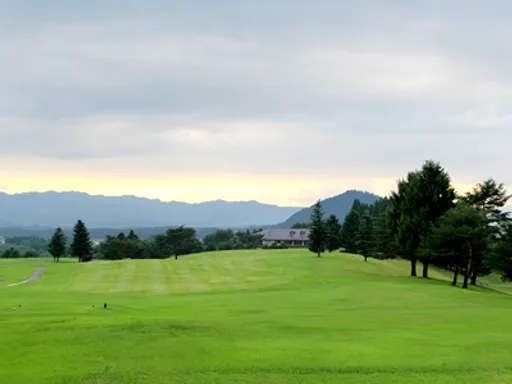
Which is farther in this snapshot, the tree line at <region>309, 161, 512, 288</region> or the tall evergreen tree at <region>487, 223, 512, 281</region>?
the tall evergreen tree at <region>487, 223, 512, 281</region>

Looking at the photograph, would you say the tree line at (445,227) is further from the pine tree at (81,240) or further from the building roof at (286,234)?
the building roof at (286,234)

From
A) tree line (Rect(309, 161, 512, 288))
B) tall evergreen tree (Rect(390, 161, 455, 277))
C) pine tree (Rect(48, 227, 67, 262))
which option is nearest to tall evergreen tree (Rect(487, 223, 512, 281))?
tree line (Rect(309, 161, 512, 288))

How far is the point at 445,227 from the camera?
40406mm

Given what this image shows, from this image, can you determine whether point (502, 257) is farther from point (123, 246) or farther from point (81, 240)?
point (123, 246)

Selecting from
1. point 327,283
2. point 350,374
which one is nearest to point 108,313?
point 350,374

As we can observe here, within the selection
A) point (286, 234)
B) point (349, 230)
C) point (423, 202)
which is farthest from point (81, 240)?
point (286, 234)

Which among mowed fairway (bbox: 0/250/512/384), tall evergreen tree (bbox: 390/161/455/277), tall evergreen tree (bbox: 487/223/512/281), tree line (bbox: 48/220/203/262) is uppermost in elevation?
tall evergreen tree (bbox: 390/161/455/277)

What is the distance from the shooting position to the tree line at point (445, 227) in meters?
40.9

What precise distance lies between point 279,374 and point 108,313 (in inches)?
531

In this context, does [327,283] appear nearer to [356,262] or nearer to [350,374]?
[356,262]

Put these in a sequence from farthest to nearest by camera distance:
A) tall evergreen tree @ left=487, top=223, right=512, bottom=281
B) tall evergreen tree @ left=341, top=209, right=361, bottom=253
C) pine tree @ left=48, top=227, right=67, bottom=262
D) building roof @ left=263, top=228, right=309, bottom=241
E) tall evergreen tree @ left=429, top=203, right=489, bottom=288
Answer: building roof @ left=263, top=228, right=309, bottom=241 < pine tree @ left=48, top=227, right=67, bottom=262 < tall evergreen tree @ left=341, top=209, right=361, bottom=253 < tall evergreen tree @ left=487, top=223, right=512, bottom=281 < tall evergreen tree @ left=429, top=203, right=489, bottom=288

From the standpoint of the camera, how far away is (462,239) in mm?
41000

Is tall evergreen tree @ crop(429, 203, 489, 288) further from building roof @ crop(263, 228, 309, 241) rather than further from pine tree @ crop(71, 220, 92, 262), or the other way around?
building roof @ crop(263, 228, 309, 241)

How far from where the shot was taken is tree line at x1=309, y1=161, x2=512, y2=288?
40.9m
